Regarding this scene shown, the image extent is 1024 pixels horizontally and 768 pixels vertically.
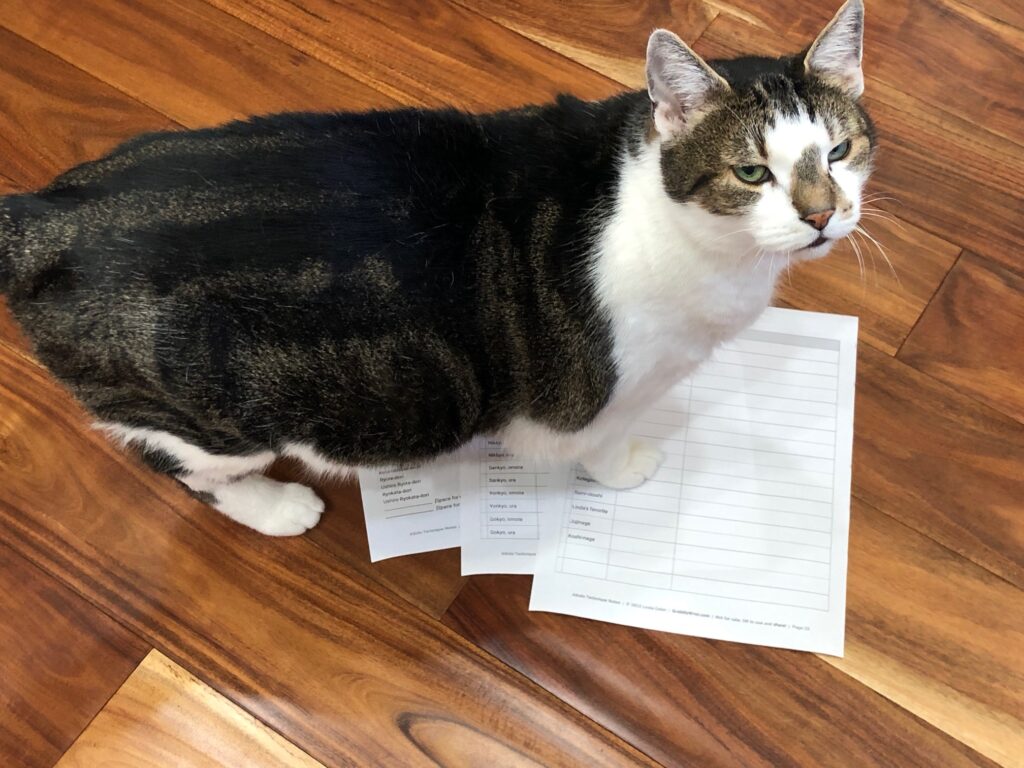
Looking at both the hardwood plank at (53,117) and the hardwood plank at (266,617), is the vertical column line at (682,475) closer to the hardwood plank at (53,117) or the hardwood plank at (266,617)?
the hardwood plank at (266,617)

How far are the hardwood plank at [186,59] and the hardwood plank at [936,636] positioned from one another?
97cm

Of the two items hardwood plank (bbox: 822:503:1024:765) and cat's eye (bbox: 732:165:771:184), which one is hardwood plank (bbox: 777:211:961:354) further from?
cat's eye (bbox: 732:165:771:184)

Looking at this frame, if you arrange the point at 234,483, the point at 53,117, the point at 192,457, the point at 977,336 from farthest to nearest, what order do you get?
the point at 53,117 → the point at 977,336 → the point at 234,483 → the point at 192,457

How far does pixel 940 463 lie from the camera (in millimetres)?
1092

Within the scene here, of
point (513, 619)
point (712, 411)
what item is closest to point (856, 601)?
point (712, 411)

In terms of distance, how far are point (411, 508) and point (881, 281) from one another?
0.72 metres

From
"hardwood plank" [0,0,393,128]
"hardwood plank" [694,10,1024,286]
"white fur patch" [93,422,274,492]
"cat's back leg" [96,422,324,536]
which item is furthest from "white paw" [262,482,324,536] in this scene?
"hardwood plank" [694,10,1024,286]

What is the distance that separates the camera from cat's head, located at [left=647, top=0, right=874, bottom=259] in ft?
2.33

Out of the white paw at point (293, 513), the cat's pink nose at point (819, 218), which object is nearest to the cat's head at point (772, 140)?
the cat's pink nose at point (819, 218)

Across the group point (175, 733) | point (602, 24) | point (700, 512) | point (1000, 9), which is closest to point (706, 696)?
point (700, 512)

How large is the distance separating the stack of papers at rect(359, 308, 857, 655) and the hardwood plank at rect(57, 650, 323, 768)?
247mm

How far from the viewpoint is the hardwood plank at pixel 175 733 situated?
3.21ft

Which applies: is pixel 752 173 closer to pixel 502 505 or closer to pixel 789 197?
pixel 789 197

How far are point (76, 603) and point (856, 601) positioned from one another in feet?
3.17
